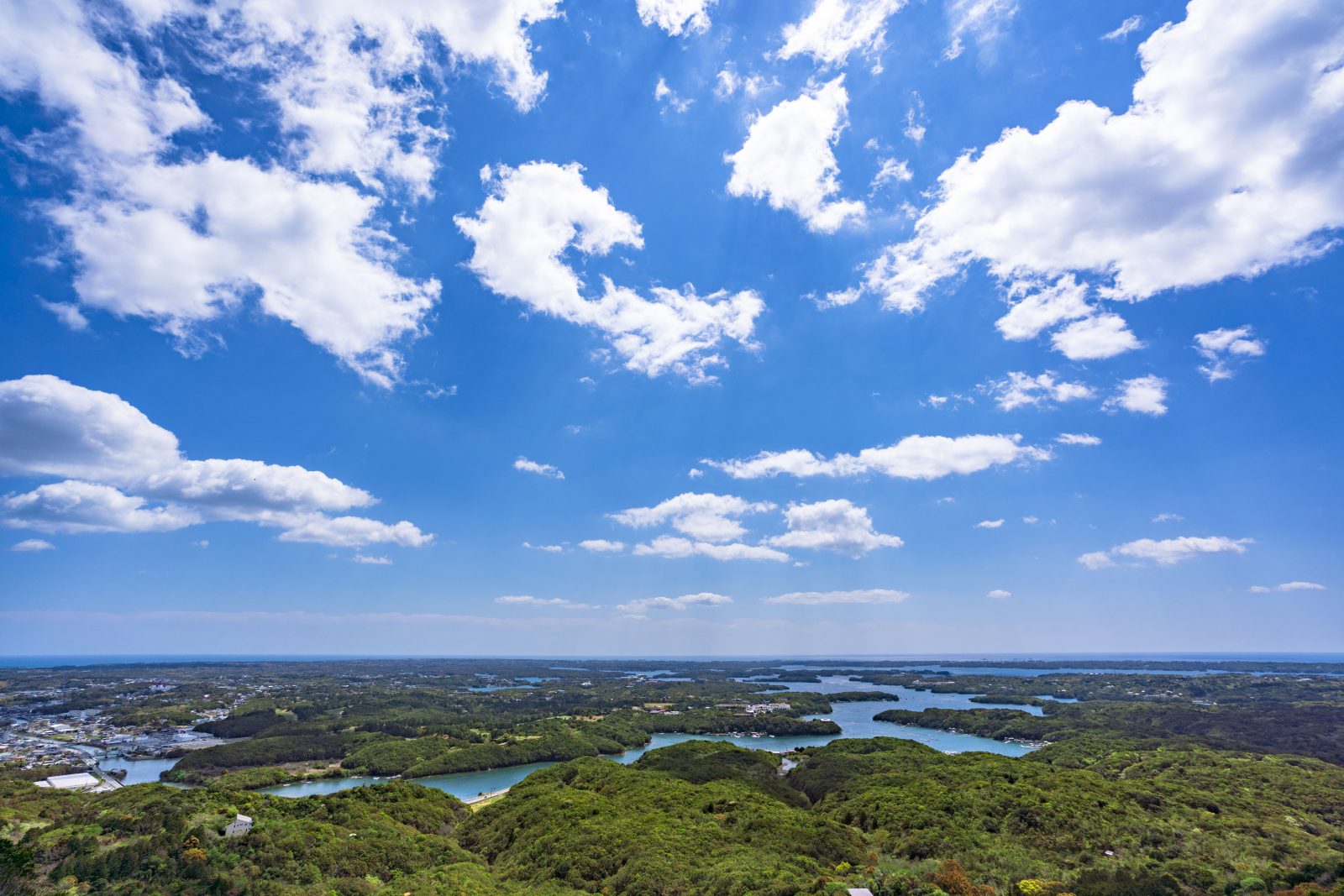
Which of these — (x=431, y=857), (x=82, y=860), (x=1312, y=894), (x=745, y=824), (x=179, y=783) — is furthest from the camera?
(x=179, y=783)

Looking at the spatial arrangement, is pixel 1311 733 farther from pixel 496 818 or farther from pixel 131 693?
pixel 131 693

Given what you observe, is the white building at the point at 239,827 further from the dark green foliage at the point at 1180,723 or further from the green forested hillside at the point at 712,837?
the dark green foliage at the point at 1180,723

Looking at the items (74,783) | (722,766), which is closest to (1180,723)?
(722,766)

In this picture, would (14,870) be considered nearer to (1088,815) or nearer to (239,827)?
(239,827)

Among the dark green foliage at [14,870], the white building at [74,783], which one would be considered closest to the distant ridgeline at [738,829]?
the dark green foliage at [14,870]

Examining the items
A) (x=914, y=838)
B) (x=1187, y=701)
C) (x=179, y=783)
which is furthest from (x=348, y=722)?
(x=1187, y=701)

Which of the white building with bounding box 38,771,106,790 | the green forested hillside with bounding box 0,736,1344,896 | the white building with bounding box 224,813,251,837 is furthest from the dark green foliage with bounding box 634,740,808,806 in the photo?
the white building with bounding box 38,771,106,790
